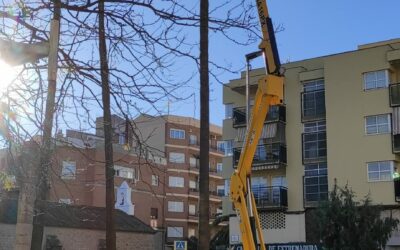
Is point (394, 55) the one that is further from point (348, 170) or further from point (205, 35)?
point (205, 35)

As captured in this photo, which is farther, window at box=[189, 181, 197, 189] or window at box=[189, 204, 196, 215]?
window at box=[189, 181, 197, 189]

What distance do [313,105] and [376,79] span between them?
5252 millimetres

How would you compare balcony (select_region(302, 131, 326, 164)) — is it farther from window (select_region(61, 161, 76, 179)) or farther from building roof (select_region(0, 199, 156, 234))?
window (select_region(61, 161, 76, 179))

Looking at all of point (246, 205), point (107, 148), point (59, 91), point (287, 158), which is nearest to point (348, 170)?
point (287, 158)

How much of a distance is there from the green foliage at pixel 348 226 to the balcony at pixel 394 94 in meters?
10.7

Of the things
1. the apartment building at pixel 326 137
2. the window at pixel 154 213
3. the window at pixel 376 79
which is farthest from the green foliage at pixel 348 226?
the window at pixel 154 213

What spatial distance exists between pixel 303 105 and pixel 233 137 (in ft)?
21.8

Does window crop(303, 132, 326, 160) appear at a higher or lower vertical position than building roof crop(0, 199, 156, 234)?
higher

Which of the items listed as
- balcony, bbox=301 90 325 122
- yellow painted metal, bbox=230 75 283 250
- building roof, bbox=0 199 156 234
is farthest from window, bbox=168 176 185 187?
yellow painted metal, bbox=230 75 283 250

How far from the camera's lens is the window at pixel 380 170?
128ft

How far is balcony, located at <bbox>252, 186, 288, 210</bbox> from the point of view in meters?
43.8

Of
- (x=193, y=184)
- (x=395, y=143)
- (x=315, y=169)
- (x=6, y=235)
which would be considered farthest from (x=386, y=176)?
(x=193, y=184)

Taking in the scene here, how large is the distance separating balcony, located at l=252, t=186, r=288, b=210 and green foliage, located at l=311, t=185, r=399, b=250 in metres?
12.5

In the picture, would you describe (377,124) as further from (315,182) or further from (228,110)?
(228,110)
